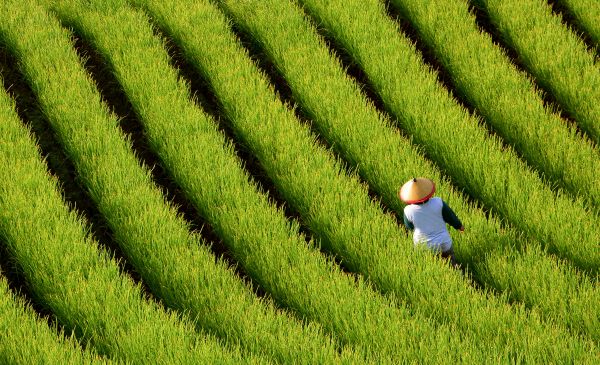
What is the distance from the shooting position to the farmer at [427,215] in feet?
14.2

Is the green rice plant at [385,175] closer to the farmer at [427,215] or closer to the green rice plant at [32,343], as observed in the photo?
the farmer at [427,215]

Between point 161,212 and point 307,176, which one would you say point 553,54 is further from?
point 161,212

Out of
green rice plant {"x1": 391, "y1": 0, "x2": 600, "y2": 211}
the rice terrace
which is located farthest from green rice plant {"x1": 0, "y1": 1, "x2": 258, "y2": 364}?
green rice plant {"x1": 391, "y1": 0, "x2": 600, "y2": 211}

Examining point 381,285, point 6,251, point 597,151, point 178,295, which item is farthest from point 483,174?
point 6,251

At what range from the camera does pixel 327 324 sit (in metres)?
4.21

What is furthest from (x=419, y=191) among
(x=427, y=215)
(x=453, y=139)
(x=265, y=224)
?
(x=453, y=139)

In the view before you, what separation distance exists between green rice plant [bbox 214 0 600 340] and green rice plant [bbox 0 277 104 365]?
1410mm

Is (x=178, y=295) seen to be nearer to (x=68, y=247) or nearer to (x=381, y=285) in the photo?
(x=68, y=247)

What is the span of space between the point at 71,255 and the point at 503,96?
2.77 m

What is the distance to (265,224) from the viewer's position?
4.82 meters

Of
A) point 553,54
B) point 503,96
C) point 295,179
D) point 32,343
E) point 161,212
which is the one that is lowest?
point 32,343

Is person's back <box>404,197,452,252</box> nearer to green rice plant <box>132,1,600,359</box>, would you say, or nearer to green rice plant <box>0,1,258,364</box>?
green rice plant <box>132,1,600,359</box>

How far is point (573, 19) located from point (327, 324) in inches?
143

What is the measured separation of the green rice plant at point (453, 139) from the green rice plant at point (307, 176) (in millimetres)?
544
